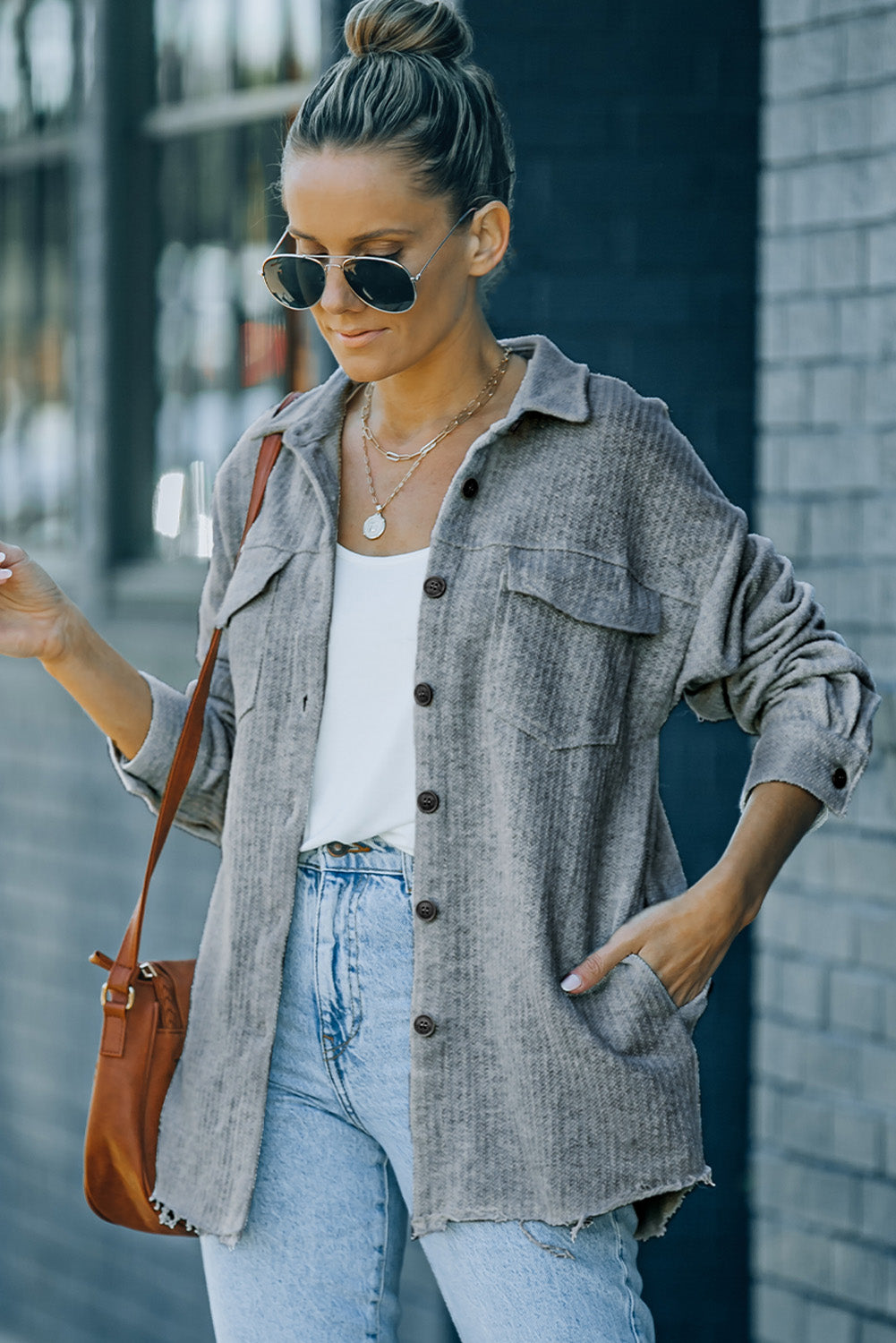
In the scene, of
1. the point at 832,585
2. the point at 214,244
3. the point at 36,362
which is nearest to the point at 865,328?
the point at 832,585

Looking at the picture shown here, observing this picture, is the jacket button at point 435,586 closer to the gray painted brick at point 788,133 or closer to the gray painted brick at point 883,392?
the gray painted brick at point 883,392

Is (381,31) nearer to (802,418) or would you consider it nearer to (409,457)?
(409,457)

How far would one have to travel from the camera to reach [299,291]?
2188mm

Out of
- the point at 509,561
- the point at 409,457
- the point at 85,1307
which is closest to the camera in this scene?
the point at 509,561

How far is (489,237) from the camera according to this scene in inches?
87.7

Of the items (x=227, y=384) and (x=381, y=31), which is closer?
(x=381, y=31)

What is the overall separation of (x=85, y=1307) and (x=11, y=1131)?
659 millimetres

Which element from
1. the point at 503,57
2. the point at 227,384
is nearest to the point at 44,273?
the point at 227,384

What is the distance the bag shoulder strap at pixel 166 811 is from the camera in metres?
2.35

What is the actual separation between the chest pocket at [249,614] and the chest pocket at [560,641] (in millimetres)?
342

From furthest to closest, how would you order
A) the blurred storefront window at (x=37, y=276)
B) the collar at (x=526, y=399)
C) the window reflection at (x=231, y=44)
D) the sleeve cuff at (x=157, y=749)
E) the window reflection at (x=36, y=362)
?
the window reflection at (x=36, y=362) < the blurred storefront window at (x=37, y=276) < the window reflection at (x=231, y=44) < the sleeve cuff at (x=157, y=749) < the collar at (x=526, y=399)

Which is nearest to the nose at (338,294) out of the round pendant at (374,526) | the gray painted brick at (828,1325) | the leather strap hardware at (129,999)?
the round pendant at (374,526)

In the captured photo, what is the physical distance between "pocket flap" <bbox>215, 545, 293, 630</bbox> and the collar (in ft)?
0.49

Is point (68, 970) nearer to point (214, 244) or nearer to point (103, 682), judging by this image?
point (214, 244)
